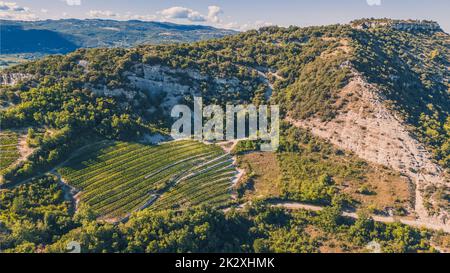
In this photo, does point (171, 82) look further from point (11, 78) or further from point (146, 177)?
point (11, 78)

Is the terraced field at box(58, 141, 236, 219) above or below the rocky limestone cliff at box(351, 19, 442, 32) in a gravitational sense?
below

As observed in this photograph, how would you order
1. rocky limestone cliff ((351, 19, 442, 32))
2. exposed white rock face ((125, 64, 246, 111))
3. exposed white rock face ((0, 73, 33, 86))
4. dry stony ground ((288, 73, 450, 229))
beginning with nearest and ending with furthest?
dry stony ground ((288, 73, 450, 229)) → exposed white rock face ((0, 73, 33, 86)) → exposed white rock face ((125, 64, 246, 111)) → rocky limestone cliff ((351, 19, 442, 32))

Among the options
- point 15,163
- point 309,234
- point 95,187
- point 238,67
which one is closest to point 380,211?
point 309,234

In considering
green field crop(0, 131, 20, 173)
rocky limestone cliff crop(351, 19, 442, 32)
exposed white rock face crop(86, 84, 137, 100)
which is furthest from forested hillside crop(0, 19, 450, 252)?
rocky limestone cliff crop(351, 19, 442, 32)

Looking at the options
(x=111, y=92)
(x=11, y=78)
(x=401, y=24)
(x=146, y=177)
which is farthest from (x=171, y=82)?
(x=401, y=24)

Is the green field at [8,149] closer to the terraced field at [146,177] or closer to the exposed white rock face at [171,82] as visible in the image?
the terraced field at [146,177]

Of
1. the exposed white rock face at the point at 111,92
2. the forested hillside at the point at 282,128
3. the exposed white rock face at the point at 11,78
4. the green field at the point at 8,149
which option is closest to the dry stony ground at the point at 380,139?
the forested hillside at the point at 282,128

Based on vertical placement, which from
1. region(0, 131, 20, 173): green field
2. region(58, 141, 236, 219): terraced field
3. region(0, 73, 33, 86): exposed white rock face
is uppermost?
region(0, 73, 33, 86): exposed white rock face

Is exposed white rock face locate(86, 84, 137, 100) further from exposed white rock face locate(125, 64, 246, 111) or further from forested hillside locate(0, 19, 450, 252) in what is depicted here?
exposed white rock face locate(125, 64, 246, 111)
